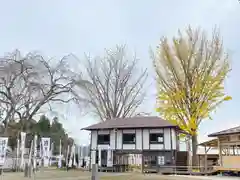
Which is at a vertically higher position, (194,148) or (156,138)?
(156,138)

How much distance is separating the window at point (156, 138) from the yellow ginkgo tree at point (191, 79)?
12.9 ft

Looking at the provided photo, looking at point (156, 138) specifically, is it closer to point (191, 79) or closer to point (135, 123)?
point (135, 123)

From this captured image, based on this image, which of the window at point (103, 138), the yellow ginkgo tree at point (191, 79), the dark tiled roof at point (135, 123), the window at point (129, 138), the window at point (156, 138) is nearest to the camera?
the yellow ginkgo tree at point (191, 79)

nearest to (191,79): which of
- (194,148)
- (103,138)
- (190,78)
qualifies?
(190,78)

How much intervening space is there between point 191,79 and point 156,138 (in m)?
7.07

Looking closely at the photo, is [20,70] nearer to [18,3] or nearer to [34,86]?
[34,86]

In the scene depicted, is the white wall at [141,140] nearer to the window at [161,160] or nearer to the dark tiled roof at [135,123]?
the dark tiled roof at [135,123]

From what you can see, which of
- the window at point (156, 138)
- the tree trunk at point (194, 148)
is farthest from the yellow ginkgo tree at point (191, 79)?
the window at point (156, 138)

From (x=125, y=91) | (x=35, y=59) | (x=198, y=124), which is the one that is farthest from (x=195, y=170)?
(x=35, y=59)

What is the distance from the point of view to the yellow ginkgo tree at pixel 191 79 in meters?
22.4

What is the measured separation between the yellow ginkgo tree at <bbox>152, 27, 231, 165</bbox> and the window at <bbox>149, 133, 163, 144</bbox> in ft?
12.9

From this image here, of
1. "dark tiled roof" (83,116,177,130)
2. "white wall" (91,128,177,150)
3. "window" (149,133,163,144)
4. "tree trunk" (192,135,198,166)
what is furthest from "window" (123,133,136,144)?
"tree trunk" (192,135,198,166)

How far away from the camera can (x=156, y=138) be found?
26797mm

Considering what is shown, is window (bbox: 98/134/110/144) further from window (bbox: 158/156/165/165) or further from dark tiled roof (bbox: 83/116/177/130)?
window (bbox: 158/156/165/165)
